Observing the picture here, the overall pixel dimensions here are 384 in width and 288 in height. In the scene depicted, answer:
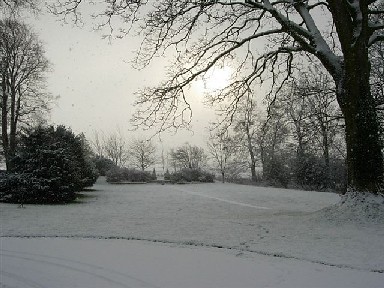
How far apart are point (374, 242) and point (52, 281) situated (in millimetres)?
5967

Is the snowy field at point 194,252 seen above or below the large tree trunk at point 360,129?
below

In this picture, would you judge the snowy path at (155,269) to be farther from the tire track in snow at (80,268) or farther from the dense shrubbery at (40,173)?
the dense shrubbery at (40,173)

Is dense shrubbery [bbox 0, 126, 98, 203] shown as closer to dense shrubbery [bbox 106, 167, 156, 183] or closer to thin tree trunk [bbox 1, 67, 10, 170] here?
thin tree trunk [bbox 1, 67, 10, 170]

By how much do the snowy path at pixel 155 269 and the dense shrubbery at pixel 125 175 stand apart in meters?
26.9

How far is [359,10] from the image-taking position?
9.07m

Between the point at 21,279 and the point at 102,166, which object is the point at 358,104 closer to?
the point at 21,279

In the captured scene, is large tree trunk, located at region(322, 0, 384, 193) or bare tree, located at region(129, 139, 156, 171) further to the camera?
bare tree, located at region(129, 139, 156, 171)

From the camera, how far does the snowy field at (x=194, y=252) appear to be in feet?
16.4

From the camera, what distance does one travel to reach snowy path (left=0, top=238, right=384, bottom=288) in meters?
4.86

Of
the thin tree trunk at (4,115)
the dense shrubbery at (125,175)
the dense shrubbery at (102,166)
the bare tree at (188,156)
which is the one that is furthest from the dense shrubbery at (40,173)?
the bare tree at (188,156)

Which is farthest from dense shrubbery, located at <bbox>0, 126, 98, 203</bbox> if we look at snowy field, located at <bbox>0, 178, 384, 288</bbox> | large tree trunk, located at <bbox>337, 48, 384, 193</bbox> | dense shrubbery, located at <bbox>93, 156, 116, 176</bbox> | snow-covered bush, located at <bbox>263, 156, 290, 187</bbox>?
dense shrubbery, located at <bbox>93, 156, 116, 176</bbox>

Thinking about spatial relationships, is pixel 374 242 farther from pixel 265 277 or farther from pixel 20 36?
pixel 20 36

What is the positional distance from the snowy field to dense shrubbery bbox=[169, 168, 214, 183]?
25.0m

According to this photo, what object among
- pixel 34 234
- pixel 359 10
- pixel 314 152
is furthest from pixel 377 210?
pixel 314 152
